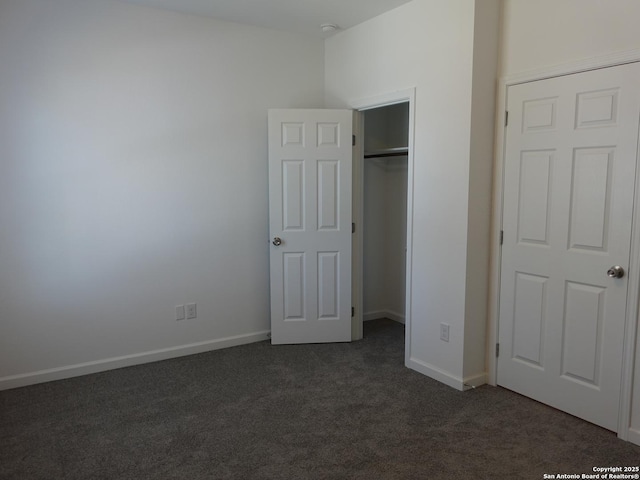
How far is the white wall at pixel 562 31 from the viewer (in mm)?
2576

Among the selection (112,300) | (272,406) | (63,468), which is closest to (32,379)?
(112,300)

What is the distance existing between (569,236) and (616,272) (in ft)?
1.11

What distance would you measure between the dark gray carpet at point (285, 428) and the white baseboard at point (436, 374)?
0.06m

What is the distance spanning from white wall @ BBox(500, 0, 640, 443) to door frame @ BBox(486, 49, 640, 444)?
0.10 feet

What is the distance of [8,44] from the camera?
3203mm

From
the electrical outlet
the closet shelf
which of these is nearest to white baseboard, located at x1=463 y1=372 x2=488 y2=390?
the electrical outlet

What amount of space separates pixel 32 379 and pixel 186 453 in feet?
5.25

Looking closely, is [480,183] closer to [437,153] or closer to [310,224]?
[437,153]

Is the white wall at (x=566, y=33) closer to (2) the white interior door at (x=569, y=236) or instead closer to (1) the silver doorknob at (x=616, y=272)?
(2) the white interior door at (x=569, y=236)

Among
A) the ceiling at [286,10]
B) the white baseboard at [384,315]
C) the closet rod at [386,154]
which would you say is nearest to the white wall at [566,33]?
the ceiling at [286,10]

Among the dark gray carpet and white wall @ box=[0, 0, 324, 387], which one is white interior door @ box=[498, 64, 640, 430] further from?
white wall @ box=[0, 0, 324, 387]

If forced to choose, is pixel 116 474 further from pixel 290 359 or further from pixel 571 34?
pixel 571 34

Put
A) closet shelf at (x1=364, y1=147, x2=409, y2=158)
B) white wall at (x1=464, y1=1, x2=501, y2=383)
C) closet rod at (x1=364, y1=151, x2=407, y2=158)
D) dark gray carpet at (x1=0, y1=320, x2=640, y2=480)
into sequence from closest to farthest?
1. dark gray carpet at (x1=0, y1=320, x2=640, y2=480)
2. white wall at (x1=464, y1=1, x2=501, y2=383)
3. closet shelf at (x1=364, y1=147, x2=409, y2=158)
4. closet rod at (x1=364, y1=151, x2=407, y2=158)

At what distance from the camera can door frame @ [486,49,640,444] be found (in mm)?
2588
